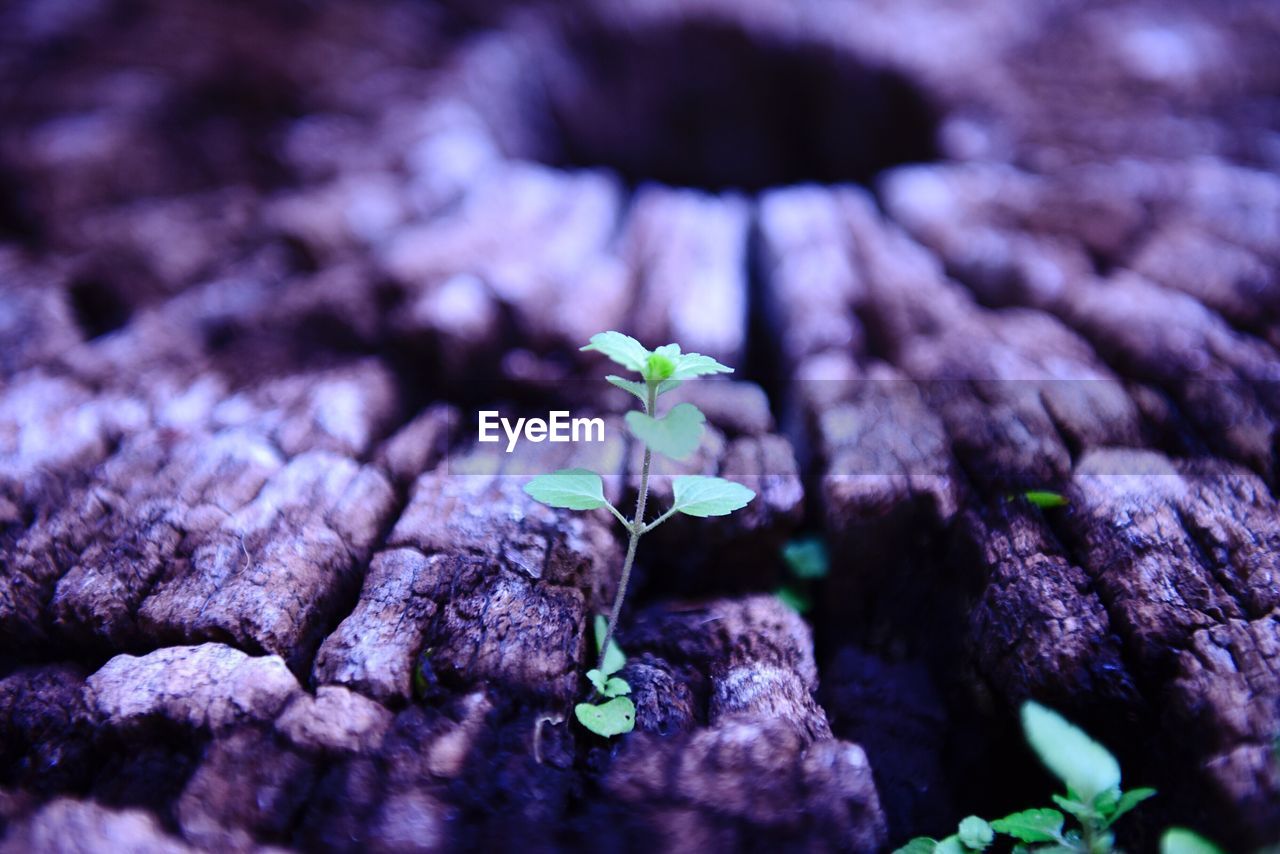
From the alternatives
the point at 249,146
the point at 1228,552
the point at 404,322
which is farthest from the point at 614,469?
the point at 249,146

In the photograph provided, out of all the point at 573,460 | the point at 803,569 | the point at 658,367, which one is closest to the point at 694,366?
the point at 658,367

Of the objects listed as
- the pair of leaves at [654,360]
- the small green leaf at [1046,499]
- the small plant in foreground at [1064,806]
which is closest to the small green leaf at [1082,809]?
the small plant in foreground at [1064,806]

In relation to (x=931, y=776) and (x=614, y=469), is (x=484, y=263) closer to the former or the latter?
(x=614, y=469)

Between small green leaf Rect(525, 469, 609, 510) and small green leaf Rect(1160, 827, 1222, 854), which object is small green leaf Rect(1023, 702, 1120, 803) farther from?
small green leaf Rect(525, 469, 609, 510)

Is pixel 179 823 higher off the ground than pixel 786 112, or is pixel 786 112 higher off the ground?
pixel 786 112

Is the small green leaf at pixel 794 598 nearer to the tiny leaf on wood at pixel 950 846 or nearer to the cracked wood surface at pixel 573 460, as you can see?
the cracked wood surface at pixel 573 460

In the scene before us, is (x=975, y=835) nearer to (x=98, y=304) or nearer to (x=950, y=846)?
(x=950, y=846)
